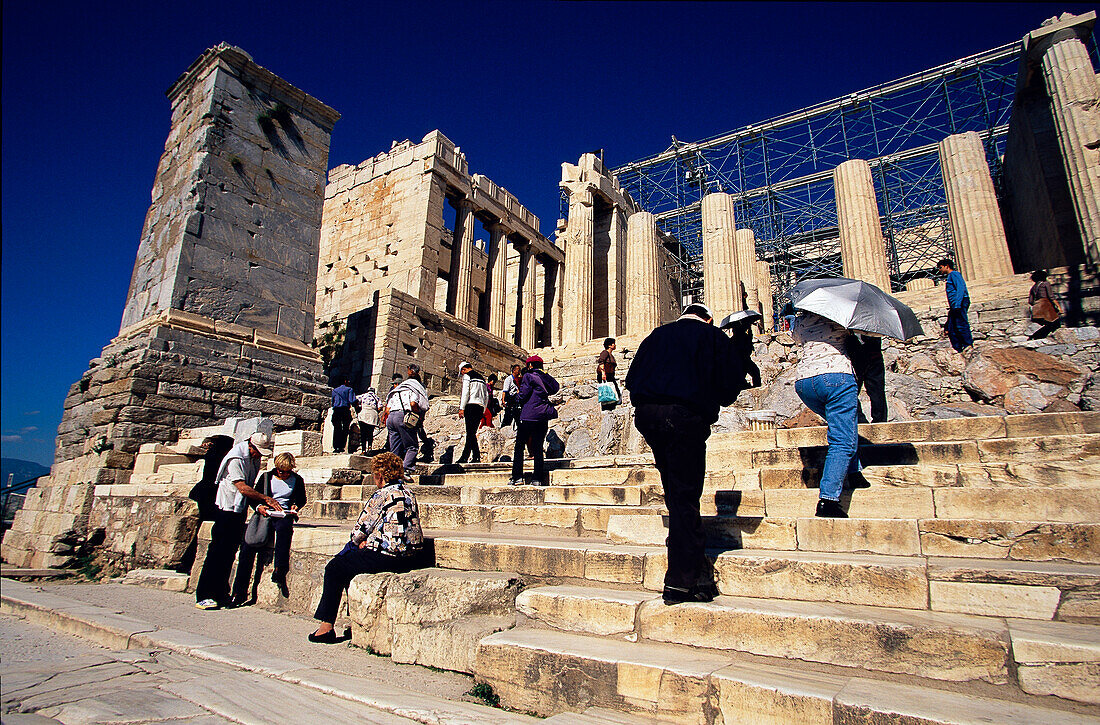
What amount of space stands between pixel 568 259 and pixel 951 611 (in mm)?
20801

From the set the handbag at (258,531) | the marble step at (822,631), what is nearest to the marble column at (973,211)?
the marble step at (822,631)

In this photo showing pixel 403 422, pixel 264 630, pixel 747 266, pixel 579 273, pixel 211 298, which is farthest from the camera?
pixel 579 273

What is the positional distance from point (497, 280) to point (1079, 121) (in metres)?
17.2

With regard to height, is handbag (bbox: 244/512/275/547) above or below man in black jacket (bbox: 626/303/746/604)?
below

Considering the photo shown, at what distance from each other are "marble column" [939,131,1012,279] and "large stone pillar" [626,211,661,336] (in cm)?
951

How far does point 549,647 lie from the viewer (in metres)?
2.61

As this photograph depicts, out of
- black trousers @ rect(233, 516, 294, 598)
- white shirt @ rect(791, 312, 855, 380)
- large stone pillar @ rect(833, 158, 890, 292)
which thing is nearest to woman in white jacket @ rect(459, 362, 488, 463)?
black trousers @ rect(233, 516, 294, 598)

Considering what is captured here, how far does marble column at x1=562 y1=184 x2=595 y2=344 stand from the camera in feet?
71.4

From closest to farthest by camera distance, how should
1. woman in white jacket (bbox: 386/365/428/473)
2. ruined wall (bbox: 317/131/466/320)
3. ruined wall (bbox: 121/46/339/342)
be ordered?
woman in white jacket (bbox: 386/365/428/473) < ruined wall (bbox: 121/46/339/342) < ruined wall (bbox: 317/131/466/320)

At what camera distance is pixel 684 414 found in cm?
290

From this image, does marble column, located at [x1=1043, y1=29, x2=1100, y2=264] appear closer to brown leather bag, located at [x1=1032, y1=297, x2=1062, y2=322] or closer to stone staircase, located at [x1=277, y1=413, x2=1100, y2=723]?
brown leather bag, located at [x1=1032, y1=297, x2=1062, y2=322]

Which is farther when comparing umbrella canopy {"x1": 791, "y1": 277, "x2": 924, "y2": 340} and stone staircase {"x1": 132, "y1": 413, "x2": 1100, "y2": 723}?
umbrella canopy {"x1": 791, "y1": 277, "x2": 924, "y2": 340}

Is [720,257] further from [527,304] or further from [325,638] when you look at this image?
[325,638]

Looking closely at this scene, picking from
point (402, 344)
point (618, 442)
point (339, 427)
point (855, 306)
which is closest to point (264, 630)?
point (855, 306)
